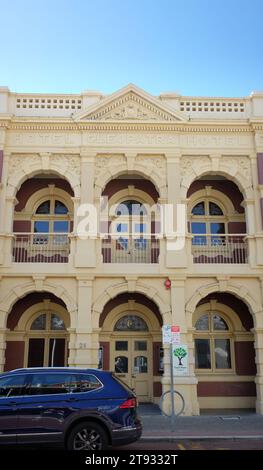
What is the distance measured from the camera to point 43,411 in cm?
846

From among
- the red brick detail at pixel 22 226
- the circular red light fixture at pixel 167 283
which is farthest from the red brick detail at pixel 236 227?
the red brick detail at pixel 22 226

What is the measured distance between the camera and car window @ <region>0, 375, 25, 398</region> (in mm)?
8727

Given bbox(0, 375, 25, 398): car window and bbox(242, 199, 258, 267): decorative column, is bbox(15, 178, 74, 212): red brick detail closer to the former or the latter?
bbox(242, 199, 258, 267): decorative column

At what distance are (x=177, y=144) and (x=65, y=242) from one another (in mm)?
5350

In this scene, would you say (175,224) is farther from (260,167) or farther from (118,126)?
(118,126)

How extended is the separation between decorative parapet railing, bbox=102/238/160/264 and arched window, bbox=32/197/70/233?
204cm

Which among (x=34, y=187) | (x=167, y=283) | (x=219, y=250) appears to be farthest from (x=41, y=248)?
(x=219, y=250)

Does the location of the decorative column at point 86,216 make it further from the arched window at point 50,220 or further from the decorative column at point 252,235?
the decorative column at point 252,235

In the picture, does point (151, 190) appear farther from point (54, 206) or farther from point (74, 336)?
point (74, 336)

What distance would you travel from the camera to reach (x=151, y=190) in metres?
18.3

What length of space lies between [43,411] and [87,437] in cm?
90

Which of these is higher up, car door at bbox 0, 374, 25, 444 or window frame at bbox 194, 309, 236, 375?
window frame at bbox 194, 309, 236, 375

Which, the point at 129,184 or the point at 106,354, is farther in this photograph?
the point at 129,184

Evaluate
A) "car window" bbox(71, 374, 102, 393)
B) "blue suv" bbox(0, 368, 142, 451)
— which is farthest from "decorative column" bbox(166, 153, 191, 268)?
"blue suv" bbox(0, 368, 142, 451)
